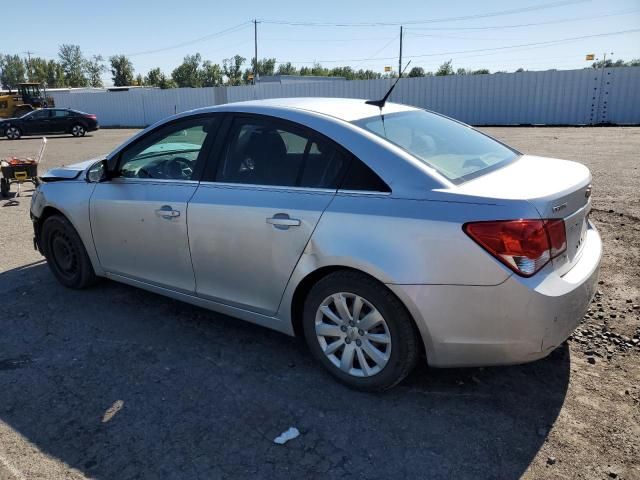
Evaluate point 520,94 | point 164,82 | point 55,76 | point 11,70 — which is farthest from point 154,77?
point 520,94

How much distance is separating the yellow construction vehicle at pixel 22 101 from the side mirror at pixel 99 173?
32472mm

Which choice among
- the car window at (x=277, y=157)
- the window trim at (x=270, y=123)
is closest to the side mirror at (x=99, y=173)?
the window trim at (x=270, y=123)

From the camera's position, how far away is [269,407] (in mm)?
2984

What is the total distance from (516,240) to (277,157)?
1.59m

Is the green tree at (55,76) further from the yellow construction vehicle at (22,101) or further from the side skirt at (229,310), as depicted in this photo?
the side skirt at (229,310)

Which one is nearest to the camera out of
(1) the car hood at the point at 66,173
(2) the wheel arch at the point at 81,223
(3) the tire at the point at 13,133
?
(2) the wheel arch at the point at 81,223

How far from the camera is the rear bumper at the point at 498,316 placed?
2521 millimetres

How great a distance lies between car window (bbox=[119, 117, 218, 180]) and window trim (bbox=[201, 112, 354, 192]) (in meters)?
0.15

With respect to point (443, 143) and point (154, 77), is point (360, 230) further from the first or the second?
point (154, 77)

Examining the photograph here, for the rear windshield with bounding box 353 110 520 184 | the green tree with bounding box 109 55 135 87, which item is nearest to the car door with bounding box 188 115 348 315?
the rear windshield with bounding box 353 110 520 184

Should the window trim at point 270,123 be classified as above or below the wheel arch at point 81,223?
above

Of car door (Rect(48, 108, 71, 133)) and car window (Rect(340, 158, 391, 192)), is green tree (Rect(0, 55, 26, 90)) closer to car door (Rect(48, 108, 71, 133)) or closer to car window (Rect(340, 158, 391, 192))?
car door (Rect(48, 108, 71, 133))

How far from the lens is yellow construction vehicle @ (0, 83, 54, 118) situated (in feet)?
106

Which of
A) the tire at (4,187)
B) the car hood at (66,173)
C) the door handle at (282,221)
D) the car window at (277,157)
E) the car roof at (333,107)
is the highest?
the car roof at (333,107)
